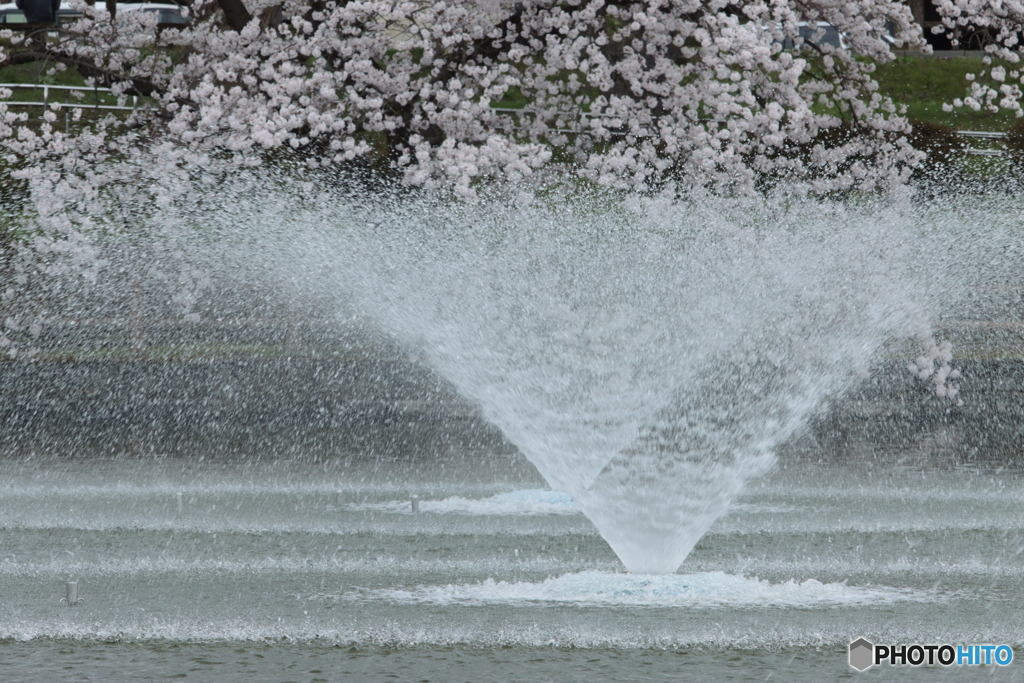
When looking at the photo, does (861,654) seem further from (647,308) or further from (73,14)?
(73,14)

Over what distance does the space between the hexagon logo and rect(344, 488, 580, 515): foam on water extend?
14.7 feet

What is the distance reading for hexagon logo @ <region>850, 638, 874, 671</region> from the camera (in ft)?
20.1

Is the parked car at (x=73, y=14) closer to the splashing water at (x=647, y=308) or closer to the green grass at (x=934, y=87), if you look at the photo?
the splashing water at (x=647, y=308)

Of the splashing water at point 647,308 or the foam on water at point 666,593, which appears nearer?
the foam on water at point 666,593

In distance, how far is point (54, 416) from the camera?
58.2 feet

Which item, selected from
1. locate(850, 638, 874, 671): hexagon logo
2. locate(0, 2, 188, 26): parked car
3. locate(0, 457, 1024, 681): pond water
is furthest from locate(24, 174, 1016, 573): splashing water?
locate(0, 2, 188, 26): parked car

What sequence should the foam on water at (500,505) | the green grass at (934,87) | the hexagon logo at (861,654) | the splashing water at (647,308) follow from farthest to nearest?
the green grass at (934,87) < the splashing water at (647,308) < the foam on water at (500,505) < the hexagon logo at (861,654)

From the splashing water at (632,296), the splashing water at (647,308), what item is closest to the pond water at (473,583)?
the splashing water at (647,308)

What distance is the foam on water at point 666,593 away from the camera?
7.42 meters

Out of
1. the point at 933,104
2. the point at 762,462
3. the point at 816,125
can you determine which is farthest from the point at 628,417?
the point at 933,104

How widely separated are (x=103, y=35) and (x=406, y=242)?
4.62 m

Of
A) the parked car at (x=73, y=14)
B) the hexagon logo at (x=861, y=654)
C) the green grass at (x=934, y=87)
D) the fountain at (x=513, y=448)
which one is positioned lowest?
the hexagon logo at (x=861, y=654)

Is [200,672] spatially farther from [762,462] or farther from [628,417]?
[762,462]

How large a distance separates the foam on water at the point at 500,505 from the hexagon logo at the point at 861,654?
4.49 meters
